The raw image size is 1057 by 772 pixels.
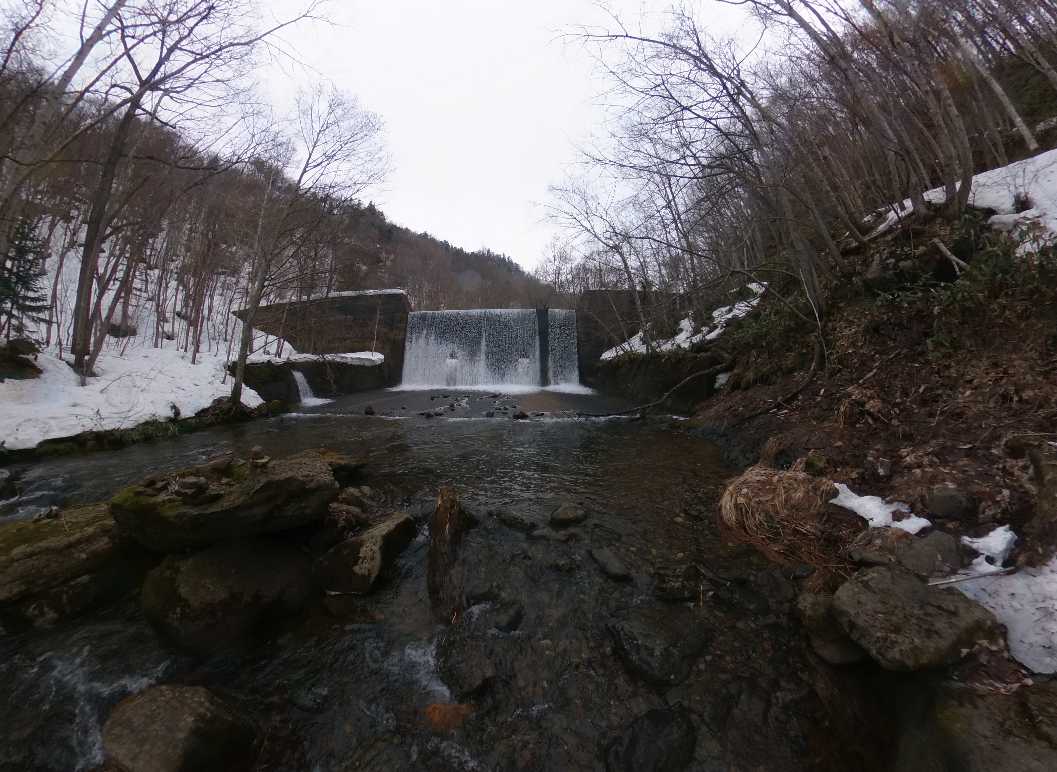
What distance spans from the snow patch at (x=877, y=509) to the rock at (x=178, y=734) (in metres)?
4.64

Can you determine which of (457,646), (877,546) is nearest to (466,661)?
(457,646)

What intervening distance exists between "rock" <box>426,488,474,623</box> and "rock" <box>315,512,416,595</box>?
423 millimetres

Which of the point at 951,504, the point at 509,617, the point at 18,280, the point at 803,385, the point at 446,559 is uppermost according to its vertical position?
the point at 18,280

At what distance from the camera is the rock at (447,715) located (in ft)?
8.09

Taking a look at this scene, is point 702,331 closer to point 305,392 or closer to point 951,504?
point 951,504

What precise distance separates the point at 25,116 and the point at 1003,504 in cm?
1656

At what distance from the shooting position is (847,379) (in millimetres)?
6195

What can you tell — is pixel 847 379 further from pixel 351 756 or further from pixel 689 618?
pixel 351 756

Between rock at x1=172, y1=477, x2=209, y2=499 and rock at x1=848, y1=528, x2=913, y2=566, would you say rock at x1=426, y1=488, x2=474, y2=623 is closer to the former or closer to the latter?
rock at x1=172, y1=477, x2=209, y2=499

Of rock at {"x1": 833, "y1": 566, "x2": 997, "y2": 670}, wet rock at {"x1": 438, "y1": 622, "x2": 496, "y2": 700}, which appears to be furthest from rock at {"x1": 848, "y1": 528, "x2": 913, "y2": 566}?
wet rock at {"x1": 438, "y1": 622, "x2": 496, "y2": 700}

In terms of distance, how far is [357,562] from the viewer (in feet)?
12.2

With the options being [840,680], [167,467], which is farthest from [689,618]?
[167,467]

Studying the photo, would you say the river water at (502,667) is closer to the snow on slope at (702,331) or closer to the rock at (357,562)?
the rock at (357,562)

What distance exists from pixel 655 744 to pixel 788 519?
257 centimetres
